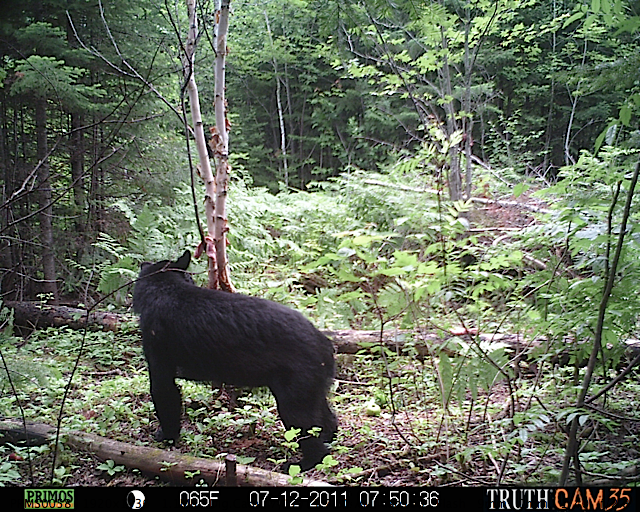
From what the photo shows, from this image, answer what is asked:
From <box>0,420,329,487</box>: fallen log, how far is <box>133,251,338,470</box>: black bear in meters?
0.31

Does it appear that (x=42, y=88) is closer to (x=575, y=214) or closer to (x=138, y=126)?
(x=138, y=126)

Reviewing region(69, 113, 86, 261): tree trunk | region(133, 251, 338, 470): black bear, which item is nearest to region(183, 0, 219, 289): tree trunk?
region(133, 251, 338, 470): black bear

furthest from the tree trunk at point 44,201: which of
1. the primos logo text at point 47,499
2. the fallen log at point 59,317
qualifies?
the primos logo text at point 47,499

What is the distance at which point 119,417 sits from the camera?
126 inches

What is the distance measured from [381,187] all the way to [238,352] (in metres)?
4.00

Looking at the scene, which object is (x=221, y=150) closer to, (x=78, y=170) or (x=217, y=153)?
(x=217, y=153)

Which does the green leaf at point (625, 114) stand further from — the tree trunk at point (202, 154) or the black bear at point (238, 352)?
the tree trunk at point (202, 154)

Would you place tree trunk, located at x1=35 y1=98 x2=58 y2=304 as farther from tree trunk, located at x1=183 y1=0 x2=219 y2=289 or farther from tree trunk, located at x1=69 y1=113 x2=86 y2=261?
tree trunk, located at x1=183 y1=0 x2=219 y2=289

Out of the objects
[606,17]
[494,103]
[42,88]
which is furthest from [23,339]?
[494,103]

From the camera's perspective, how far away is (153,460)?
2605 mm

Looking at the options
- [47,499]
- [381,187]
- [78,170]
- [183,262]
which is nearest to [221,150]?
[183,262]

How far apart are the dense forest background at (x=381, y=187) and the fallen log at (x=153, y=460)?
0.43 m

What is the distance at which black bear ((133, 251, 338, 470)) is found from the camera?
2.76m

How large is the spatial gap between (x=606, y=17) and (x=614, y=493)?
1.79 metres
